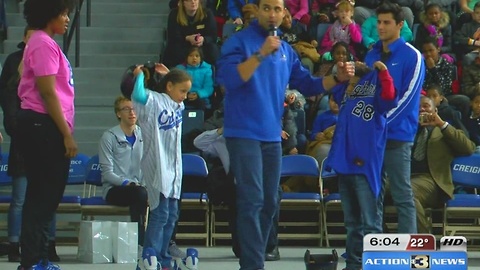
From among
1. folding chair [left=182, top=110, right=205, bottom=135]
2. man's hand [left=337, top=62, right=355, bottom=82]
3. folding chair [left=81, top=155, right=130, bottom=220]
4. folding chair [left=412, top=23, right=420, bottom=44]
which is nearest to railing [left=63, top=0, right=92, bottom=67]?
folding chair [left=182, top=110, right=205, bottom=135]

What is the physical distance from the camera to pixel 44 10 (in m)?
6.61

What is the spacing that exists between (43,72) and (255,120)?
1.16 m

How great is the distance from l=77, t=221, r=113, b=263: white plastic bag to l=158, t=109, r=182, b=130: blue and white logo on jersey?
1.59 meters

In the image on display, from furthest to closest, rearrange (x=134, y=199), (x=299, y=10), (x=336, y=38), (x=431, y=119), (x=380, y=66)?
(x=299, y=10), (x=336, y=38), (x=134, y=199), (x=431, y=119), (x=380, y=66)

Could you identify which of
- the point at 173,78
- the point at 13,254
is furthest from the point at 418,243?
the point at 13,254

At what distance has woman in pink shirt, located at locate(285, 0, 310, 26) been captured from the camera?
40.9 feet

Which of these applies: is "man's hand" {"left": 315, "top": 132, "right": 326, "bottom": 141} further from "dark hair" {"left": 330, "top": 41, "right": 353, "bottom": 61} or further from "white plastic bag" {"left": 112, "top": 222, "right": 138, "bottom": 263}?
"white plastic bag" {"left": 112, "top": 222, "right": 138, "bottom": 263}

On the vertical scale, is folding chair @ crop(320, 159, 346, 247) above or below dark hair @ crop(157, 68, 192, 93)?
below

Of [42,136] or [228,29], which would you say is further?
[228,29]

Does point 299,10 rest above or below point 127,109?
above

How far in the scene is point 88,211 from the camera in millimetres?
9594

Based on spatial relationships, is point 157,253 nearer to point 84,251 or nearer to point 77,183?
point 84,251

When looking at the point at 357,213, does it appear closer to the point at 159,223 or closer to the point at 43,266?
the point at 159,223

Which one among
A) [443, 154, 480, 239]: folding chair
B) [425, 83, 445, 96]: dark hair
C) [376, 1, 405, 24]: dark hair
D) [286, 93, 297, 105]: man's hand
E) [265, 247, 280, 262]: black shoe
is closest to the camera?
[376, 1, 405, 24]: dark hair
